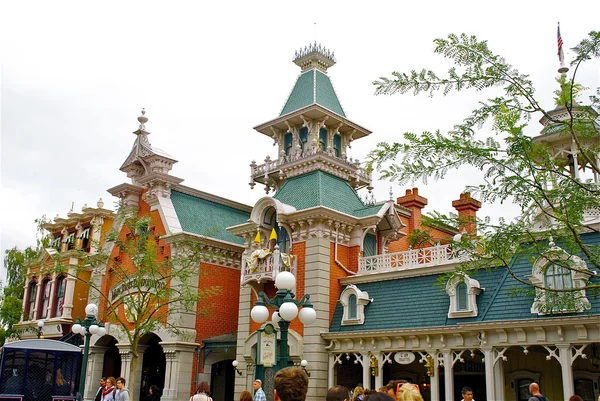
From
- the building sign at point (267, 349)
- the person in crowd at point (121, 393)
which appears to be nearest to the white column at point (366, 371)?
the building sign at point (267, 349)

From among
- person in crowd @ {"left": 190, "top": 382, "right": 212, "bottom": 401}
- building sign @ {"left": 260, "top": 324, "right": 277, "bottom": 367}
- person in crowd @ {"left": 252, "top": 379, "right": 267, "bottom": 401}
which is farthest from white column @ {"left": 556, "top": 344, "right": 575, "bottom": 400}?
person in crowd @ {"left": 190, "top": 382, "right": 212, "bottom": 401}

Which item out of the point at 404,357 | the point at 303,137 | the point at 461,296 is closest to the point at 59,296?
the point at 303,137

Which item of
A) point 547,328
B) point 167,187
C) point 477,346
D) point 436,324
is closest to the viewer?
point 547,328

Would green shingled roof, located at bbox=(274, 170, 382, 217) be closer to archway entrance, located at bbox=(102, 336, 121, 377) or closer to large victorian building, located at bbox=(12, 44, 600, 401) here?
large victorian building, located at bbox=(12, 44, 600, 401)

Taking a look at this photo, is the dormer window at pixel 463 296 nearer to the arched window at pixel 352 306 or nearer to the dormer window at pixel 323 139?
the arched window at pixel 352 306

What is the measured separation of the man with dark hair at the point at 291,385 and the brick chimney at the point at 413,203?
28.7m

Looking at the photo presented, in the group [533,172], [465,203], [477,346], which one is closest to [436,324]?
[477,346]

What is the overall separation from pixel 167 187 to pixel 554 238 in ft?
69.0

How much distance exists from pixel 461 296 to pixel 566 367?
4.13m

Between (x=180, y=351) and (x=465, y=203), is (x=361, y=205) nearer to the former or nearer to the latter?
(x=465, y=203)

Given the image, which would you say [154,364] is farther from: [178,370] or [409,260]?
[409,260]

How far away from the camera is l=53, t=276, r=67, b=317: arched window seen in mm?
35000

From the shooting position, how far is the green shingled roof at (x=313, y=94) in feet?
93.2

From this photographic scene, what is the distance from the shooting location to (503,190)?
37.6 ft
